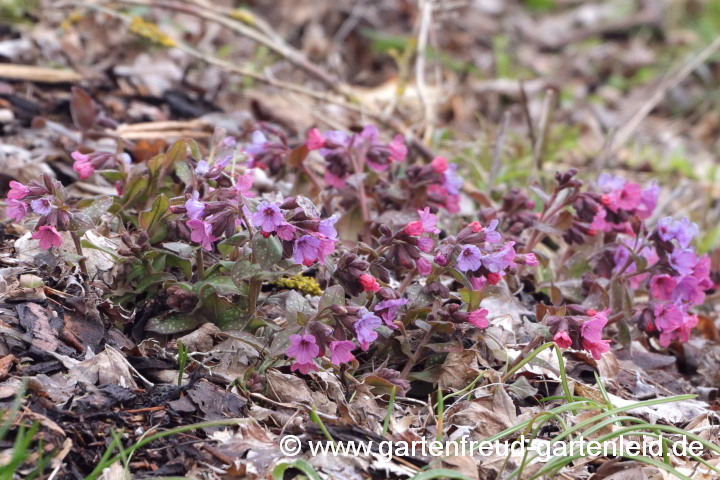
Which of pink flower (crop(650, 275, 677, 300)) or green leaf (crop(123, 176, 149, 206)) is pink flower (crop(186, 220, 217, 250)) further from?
pink flower (crop(650, 275, 677, 300))

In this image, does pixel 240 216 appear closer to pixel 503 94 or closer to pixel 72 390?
pixel 72 390

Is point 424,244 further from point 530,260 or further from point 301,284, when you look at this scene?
point 301,284

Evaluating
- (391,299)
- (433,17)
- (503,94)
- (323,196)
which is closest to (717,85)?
(503,94)

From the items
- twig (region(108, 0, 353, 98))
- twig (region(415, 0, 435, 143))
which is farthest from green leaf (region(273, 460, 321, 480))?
twig (region(108, 0, 353, 98))

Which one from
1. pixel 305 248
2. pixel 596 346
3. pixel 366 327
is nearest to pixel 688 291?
pixel 596 346

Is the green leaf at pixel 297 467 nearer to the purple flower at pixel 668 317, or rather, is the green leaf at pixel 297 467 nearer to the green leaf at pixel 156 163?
the green leaf at pixel 156 163

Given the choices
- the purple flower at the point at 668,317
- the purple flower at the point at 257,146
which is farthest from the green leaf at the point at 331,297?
the purple flower at the point at 668,317
